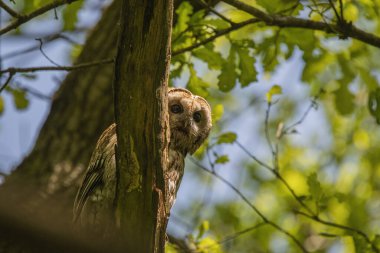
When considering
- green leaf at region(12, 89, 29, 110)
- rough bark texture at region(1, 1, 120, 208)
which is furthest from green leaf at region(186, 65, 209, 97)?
green leaf at region(12, 89, 29, 110)

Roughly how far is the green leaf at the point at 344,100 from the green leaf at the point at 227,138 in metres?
1.40

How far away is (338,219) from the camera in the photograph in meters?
7.78

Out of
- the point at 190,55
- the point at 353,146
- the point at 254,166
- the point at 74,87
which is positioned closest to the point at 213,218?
the point at 254,166

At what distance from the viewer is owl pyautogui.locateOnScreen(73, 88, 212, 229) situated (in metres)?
3.90

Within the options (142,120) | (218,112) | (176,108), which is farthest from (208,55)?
(142,120)

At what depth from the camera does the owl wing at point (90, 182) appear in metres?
4.03

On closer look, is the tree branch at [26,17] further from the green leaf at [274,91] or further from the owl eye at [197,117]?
the green leaf at [274,91]

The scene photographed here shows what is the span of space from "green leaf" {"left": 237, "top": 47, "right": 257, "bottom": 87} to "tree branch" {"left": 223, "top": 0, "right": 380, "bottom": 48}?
0.93 ft

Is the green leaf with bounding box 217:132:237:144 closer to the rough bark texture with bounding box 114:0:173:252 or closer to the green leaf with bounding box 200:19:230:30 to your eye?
the green leaf with bounding box 200:19:230:30

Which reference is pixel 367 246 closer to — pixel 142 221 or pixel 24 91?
pixel 142 221

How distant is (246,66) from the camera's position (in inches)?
174

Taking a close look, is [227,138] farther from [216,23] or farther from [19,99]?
[19,99]

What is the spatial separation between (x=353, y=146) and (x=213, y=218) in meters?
2.70

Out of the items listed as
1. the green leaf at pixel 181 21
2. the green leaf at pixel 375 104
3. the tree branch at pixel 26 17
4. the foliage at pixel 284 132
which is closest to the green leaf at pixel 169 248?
the foliage at pixel 284 132
